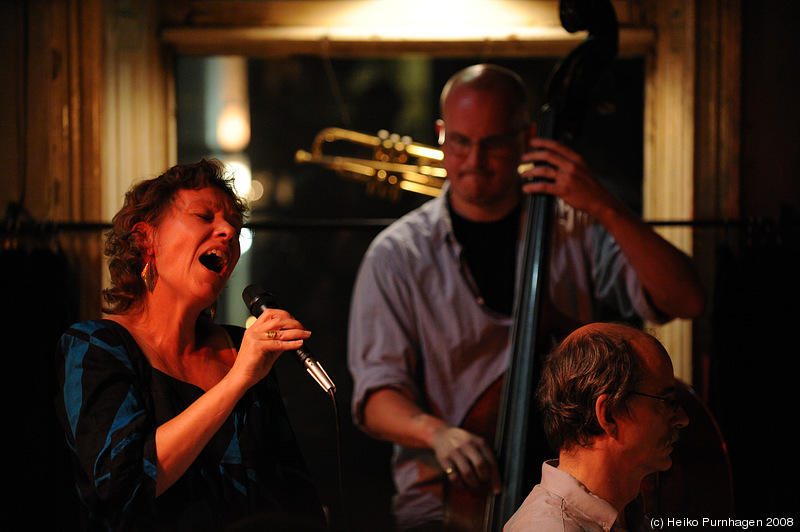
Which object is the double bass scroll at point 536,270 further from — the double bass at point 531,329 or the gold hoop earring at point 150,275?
the gold hoop earring at point 150,275

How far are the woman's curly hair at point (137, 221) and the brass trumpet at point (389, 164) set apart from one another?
1.63 m

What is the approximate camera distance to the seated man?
113cm

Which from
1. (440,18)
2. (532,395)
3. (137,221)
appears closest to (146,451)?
(137,221)

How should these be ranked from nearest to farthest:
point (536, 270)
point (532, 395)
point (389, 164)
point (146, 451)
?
point (146, 451) < point (532, 395) < point (536, 270) < point (389, 164)

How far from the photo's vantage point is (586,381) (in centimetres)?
114

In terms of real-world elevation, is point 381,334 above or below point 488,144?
below

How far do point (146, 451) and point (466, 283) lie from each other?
1.30 metres

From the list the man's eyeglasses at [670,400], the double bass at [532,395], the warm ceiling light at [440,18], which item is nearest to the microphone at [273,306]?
the man's eyeglasses at [670,400]

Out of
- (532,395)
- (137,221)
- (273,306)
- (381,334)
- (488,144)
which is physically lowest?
(532,395)

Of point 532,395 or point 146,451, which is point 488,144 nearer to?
point 532,395

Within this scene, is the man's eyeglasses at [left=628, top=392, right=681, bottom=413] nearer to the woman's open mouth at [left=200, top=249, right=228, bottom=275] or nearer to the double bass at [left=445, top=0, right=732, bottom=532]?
the double bass at [left=445, top=0, right=732, bottom=532]

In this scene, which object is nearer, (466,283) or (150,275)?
(150,275)

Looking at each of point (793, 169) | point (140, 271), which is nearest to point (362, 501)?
point (140, 271)

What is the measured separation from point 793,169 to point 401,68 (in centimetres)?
144
